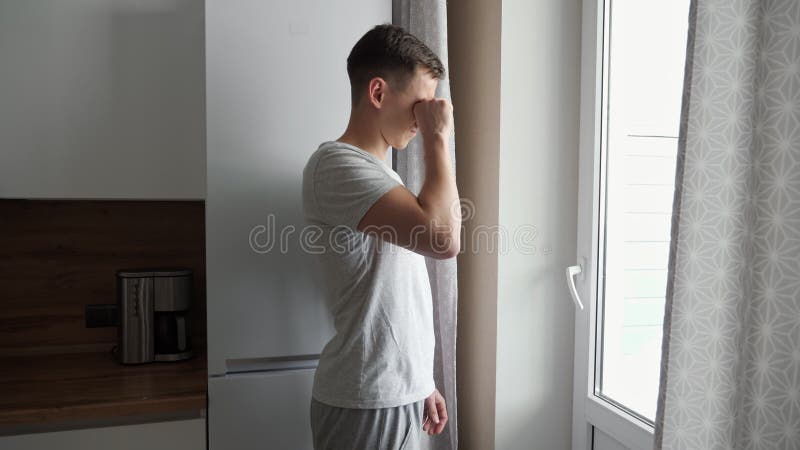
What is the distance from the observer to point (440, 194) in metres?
1.02

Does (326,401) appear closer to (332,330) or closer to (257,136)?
(332,330)

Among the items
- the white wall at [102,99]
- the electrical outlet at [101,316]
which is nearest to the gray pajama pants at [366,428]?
the white wall at [102,99]

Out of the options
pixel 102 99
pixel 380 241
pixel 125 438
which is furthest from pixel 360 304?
pixel 102 99

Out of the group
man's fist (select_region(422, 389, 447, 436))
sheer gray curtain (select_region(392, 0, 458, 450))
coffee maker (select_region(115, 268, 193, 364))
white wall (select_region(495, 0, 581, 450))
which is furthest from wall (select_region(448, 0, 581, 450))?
coffee maker (select_region(115, 268, 193, 364))

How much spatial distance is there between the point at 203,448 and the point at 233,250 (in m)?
0.50

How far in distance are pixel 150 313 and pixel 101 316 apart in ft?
0.93

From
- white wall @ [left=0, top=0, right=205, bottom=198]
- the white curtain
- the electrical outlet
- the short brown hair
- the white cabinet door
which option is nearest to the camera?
the white curtain

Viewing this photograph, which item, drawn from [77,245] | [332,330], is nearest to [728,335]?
[332,330]

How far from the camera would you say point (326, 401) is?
43.5 inches

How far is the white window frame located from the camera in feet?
4.66

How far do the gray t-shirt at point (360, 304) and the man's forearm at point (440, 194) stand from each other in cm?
8

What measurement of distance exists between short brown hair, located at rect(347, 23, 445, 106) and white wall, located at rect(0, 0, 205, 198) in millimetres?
619

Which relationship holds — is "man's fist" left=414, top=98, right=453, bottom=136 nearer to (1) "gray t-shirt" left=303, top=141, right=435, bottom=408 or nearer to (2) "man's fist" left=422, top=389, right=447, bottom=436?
(1) "gray t-shirt" left=303, top=141, right=435, bottom=408

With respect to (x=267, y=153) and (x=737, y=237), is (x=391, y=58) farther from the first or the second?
(x=737, y=237)
